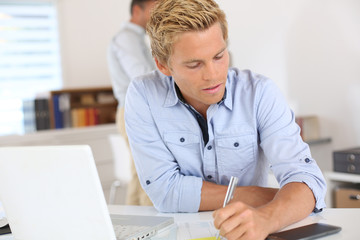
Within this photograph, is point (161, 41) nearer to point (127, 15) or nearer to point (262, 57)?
point (262, 57)

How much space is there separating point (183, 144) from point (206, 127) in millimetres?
100

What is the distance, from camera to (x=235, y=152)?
63.9 inches

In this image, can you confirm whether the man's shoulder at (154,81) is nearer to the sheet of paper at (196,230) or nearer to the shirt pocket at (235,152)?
the shirt pocket at (235,152)

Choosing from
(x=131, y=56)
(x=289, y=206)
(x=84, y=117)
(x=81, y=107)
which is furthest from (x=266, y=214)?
(x=81, y=107)

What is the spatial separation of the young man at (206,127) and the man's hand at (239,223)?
15 centimetres

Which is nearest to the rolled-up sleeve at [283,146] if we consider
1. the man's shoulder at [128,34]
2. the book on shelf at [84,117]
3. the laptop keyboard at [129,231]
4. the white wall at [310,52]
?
the laptop keyboard at [129,231]

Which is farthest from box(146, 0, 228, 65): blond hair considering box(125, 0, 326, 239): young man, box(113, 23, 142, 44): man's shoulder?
box(113, 23, 142, 44): man's shoulder

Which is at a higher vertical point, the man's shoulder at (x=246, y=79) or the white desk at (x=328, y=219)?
the man's shoulder at (x=246, y=79)

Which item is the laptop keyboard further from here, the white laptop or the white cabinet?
the white cabinet

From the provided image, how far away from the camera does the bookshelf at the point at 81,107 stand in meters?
4.81

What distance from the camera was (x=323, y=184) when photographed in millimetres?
1458

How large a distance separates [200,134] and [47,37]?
3.90 metres

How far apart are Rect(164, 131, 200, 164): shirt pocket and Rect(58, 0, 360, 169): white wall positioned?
214 centimetres

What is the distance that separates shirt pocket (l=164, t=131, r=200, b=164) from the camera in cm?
164
